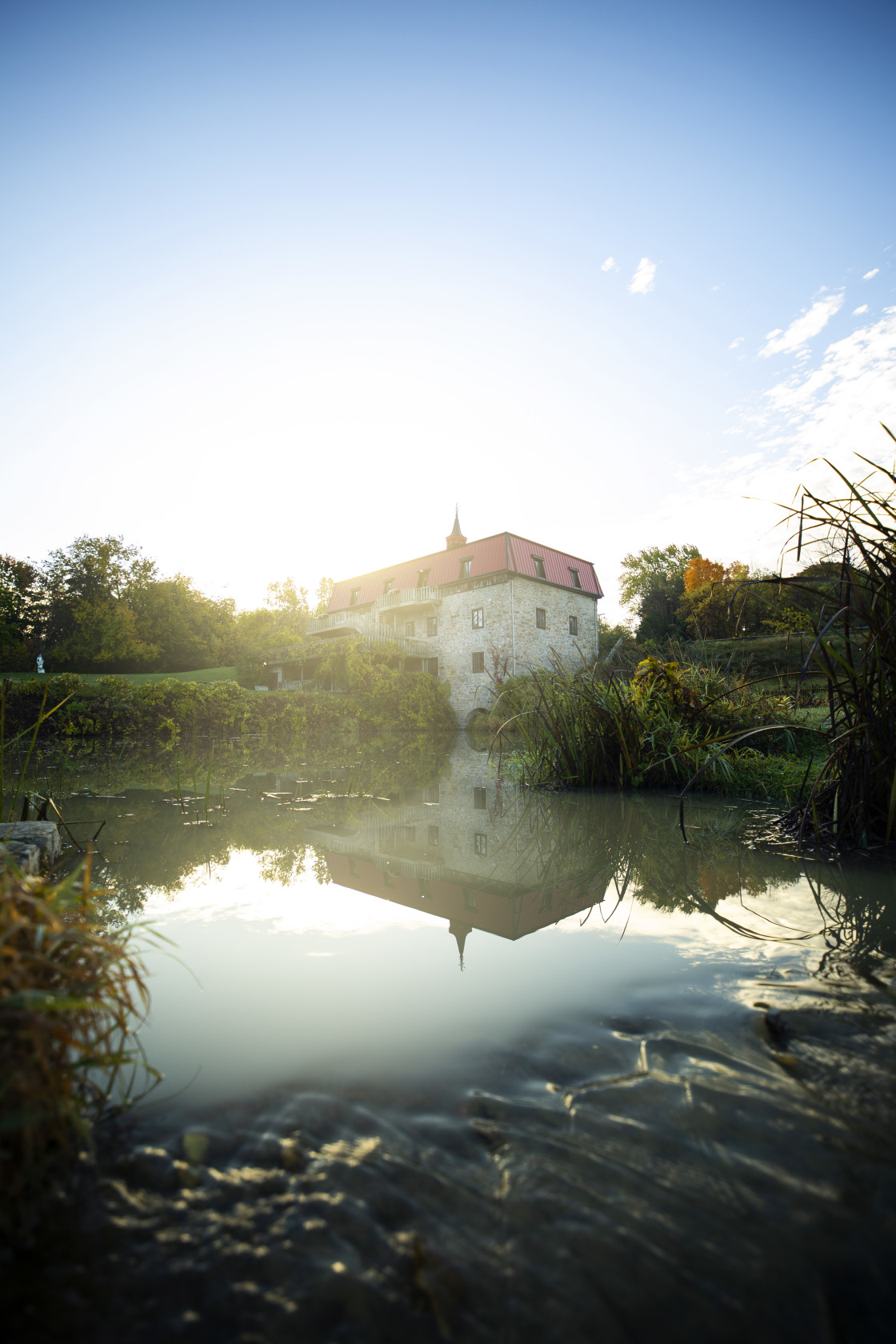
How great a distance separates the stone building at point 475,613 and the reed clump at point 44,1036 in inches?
769

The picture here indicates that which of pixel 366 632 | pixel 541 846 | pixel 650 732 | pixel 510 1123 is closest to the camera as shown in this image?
pixel 510 1123

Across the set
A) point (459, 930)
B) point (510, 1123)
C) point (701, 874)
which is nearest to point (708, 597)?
point (701, 874)

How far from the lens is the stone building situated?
72.9 feet

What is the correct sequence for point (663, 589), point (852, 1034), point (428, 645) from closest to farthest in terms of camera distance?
point (852, 1034) < point (428, 645) < point (663, 589)

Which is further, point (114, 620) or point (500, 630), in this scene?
point (114, 620)

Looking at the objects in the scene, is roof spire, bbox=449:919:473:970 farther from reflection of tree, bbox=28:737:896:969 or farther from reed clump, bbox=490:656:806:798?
reed clump, bbox=490:656:806:798

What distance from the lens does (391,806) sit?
5.24 meters

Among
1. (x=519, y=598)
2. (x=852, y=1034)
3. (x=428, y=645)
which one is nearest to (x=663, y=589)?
(x=519, y=598)

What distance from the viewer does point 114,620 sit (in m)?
29.3

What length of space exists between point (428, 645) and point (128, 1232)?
2425 cm

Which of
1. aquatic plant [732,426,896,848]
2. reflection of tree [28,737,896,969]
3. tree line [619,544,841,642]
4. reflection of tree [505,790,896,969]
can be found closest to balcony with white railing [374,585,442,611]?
tree line [619,544,841,642]

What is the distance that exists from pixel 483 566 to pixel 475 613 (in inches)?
72.9

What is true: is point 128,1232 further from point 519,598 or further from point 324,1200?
point 519,598

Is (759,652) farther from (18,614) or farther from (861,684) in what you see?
(18,614)
